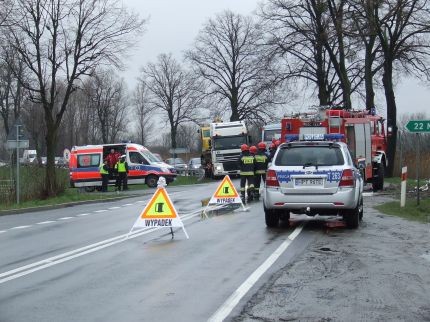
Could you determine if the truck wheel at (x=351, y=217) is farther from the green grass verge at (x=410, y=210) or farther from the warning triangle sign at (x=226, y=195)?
the warning triangle sign at (x=226, y=195)

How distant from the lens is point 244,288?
7.38m

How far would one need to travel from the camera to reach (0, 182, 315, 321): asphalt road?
6.59 metres

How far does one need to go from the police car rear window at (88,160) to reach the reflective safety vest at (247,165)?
59.8 ft

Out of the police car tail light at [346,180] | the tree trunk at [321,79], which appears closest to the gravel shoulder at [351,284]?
the police car tail light at [346,180]

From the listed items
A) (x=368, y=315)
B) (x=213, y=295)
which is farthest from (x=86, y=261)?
(x=368, y=315)

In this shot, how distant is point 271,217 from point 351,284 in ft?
19.0

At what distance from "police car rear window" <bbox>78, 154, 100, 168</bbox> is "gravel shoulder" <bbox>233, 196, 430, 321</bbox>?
2617 cm

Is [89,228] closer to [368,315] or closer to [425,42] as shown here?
[368,315]

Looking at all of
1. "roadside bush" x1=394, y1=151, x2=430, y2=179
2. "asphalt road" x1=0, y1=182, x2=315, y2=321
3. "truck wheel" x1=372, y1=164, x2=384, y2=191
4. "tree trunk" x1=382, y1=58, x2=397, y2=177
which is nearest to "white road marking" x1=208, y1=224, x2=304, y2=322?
"asphalt road" x1=0, y1=182, x2=315, y2=321

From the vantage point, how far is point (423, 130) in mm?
18422

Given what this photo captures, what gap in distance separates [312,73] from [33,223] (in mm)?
33909

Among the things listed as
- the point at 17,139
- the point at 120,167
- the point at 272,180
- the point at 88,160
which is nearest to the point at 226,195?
the point at 272,180

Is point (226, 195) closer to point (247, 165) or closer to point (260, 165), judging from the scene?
point (247, 165)

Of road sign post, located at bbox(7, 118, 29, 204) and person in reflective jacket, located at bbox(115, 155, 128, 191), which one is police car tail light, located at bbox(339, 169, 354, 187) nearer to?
road sign post, located at bbox(7, 118, 29, 204)
